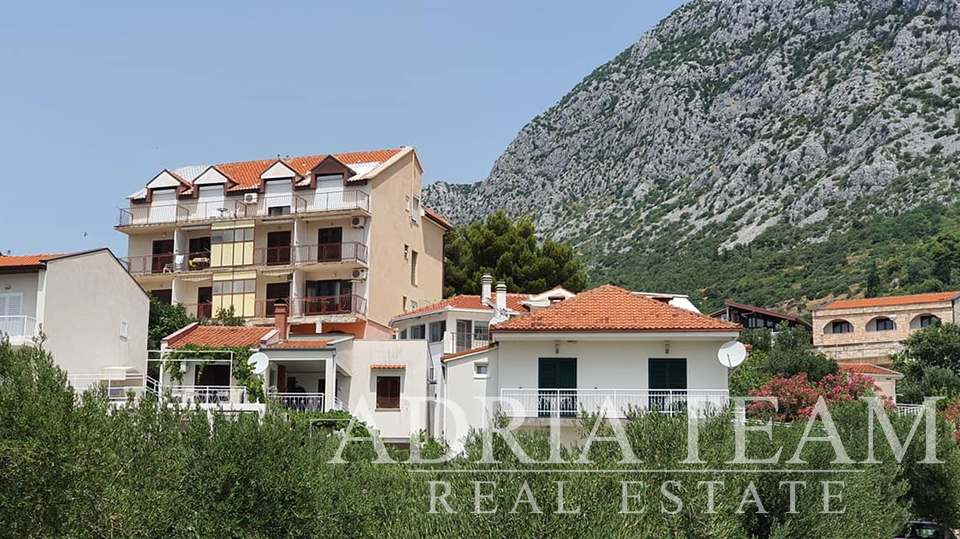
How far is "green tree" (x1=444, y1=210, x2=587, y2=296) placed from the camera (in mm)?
60031

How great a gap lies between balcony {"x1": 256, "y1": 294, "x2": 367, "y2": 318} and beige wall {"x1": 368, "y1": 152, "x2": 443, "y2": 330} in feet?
2.52

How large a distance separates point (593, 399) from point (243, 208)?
29.3 metres

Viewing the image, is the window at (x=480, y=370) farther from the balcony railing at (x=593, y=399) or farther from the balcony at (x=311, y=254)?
the balcony at (x=311, y=254)

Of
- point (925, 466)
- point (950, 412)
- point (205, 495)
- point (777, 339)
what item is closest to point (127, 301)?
point (205, 495)

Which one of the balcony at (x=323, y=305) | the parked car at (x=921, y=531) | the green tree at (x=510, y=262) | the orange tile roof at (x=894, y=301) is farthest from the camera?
the orange tile roof at (x=894, y=301)

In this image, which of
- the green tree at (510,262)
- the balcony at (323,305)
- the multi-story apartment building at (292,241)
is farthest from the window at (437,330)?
the green tree at (510,262)

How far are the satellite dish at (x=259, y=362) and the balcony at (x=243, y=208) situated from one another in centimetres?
1595

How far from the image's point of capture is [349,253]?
53.9 metres

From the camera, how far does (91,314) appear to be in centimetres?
3831

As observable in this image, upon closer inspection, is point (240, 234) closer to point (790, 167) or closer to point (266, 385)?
point (266, 385)

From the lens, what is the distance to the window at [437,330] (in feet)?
147

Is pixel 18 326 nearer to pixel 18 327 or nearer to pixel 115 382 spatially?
pixel 18 327

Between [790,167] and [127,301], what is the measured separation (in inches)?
2985

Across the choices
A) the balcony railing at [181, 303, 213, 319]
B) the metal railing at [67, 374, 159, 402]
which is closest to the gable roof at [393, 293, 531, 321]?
the metal railing at [67, 374, 159, 402]
